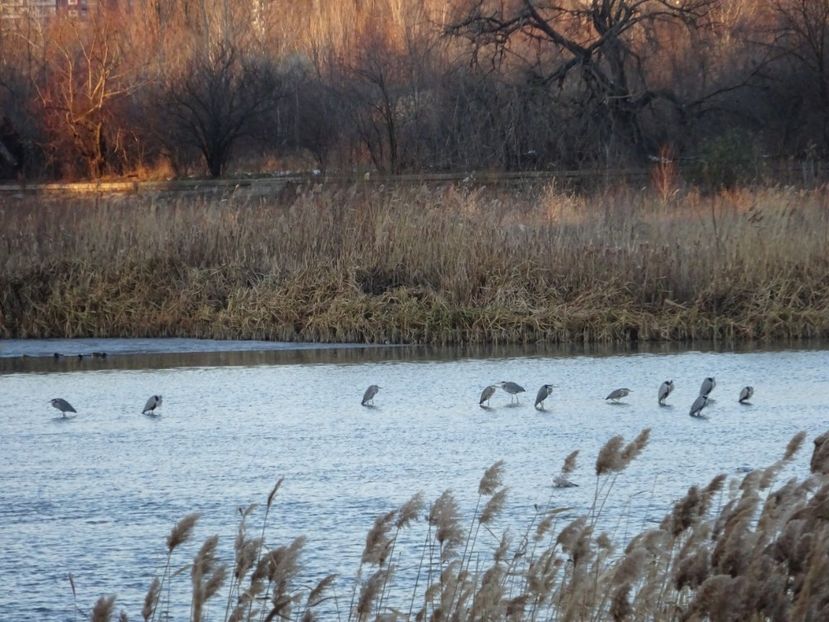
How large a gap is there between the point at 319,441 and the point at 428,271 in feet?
23.6

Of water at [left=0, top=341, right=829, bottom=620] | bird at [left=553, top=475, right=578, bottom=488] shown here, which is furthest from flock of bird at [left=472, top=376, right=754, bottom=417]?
bird at [left=553, top=475, right=578, bottom=488]

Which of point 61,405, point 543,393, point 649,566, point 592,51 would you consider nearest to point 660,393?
point 543,393

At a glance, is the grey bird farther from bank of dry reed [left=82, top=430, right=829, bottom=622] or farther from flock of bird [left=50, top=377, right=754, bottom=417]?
bank of dry reed [left=82, top=430, right=829, bottom=622]

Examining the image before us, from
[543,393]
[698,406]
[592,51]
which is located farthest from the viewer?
[592,51]

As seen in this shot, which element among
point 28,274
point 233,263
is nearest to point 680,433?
point 233,263

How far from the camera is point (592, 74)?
118 feet

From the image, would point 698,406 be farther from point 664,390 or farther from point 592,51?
point 592,51

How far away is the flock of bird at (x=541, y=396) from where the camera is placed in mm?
13177

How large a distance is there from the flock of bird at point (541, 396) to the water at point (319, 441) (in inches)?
4.9

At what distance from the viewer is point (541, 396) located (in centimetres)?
1331

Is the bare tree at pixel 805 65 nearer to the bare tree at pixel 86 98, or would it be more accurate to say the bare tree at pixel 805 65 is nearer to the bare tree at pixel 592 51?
the bare tree at pixel 592 51

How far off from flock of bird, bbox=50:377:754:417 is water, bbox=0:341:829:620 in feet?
0.41

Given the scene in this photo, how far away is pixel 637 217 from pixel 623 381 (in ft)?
18.6

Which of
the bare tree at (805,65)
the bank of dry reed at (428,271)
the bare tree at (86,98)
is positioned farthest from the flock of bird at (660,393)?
the bare tree at (86,98)
